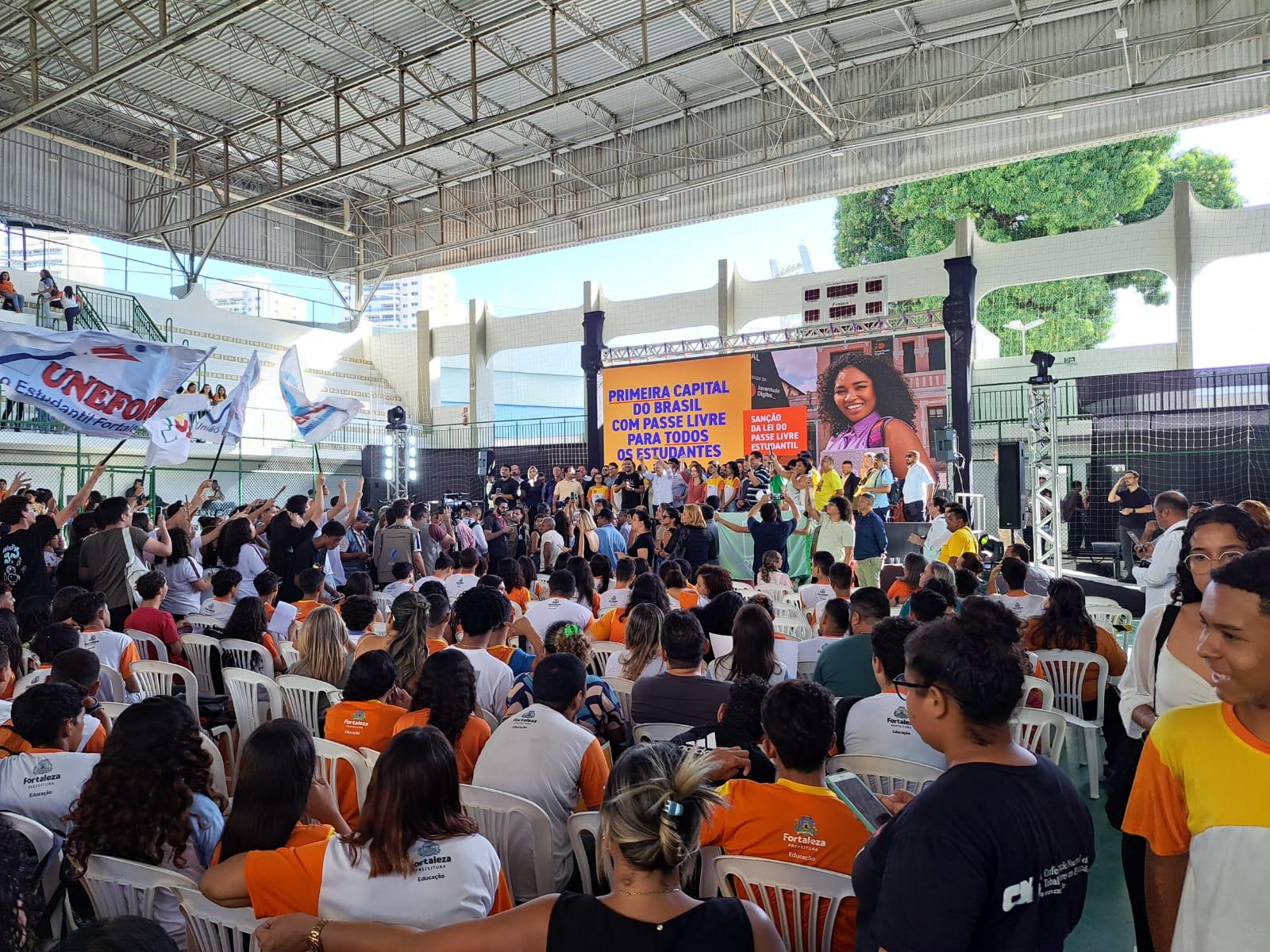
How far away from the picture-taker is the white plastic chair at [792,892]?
6.58 ft

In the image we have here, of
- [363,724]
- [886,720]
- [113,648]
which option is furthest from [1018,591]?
[113,648]

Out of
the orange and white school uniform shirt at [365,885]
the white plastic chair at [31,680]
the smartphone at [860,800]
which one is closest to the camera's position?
the smartphone at [860,800]

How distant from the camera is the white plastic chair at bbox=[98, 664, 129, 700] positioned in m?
4.30

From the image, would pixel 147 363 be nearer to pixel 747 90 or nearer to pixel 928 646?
pixel 928 646

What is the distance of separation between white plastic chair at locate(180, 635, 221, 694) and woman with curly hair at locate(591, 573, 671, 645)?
2.24 meters

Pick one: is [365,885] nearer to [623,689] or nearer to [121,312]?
[623,689]

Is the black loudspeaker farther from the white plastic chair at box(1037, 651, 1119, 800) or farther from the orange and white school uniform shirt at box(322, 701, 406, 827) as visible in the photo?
the orange and white school uniform shirt at box(322, 701, 406, 827)

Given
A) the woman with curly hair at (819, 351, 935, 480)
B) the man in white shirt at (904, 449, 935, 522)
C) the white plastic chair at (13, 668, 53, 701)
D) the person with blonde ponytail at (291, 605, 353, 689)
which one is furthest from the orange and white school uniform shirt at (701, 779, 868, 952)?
the woman with curly hair at (819, 351, 935, 480)

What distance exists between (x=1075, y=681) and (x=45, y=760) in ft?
14.6

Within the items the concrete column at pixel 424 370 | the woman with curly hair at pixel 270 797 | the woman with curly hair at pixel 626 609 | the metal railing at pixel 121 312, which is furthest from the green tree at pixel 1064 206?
the woman with curly hair at pixel 270 797

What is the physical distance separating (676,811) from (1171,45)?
1482cm

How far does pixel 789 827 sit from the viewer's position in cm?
222

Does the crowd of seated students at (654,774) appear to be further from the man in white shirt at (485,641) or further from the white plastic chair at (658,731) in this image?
the white plastic chair at (658,731)

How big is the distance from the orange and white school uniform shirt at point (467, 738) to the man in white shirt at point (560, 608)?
6.90 feet
